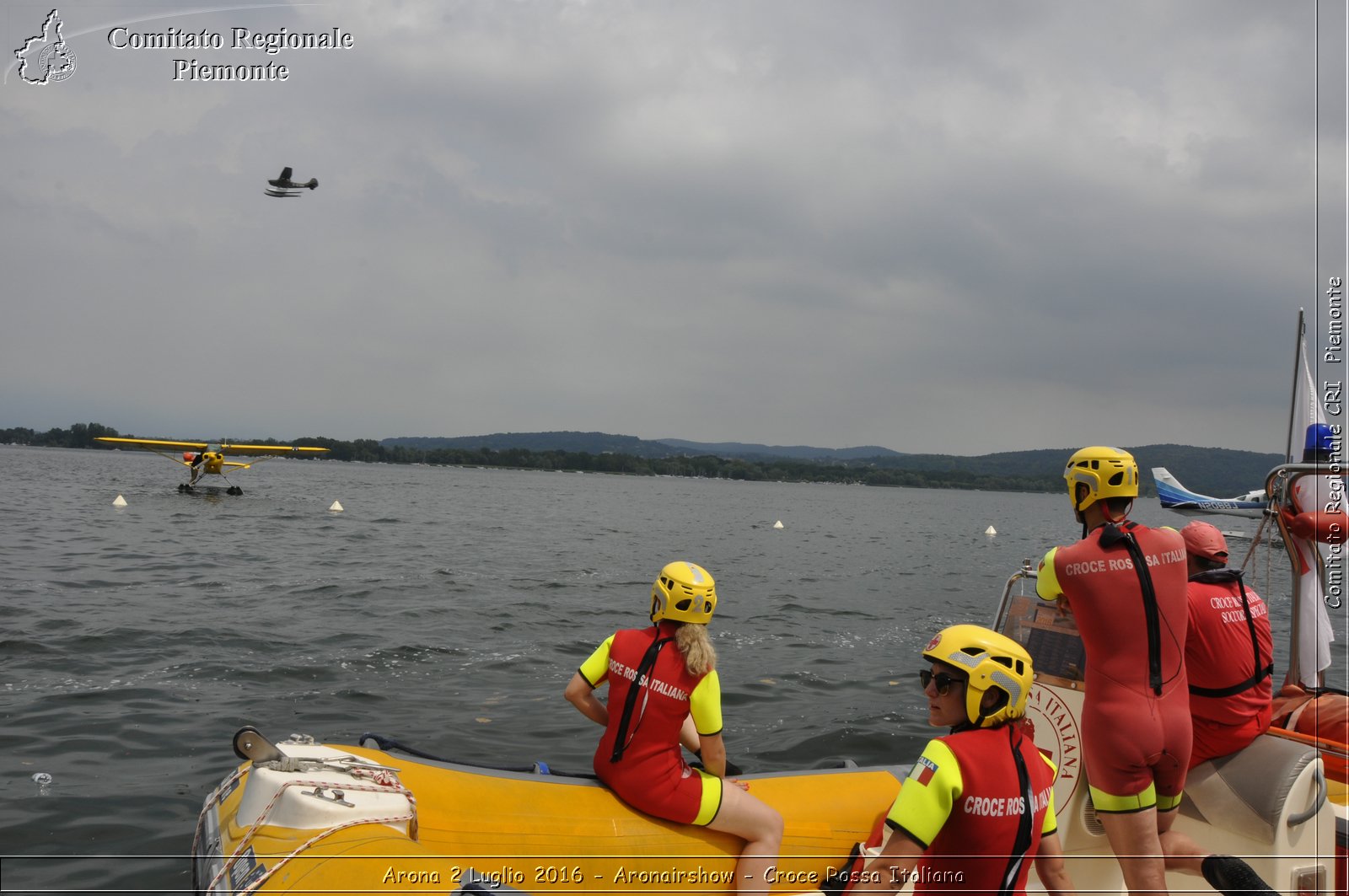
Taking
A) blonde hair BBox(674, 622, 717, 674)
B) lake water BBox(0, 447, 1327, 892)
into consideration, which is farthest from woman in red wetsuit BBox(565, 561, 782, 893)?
lake water BBox(0, 447, 1327, 892)

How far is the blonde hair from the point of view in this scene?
4.07 m

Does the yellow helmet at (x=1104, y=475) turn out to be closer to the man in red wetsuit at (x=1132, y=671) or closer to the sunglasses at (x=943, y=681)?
the man in red wetsuit at (x=1132, y=671)

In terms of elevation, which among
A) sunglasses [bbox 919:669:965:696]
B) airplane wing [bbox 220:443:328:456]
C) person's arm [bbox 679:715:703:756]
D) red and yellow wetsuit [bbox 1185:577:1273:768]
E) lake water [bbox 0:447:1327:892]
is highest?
airplane wing [bbox 220:443:328:456]

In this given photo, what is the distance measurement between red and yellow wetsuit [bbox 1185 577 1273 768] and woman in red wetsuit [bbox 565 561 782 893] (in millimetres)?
2231

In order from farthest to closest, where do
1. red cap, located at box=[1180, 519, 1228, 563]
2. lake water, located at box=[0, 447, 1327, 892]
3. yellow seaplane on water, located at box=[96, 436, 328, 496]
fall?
yellow seaplane on water, located at box=[96, 436, 328, 496]
lake water, located at box=[0, 447, 1327, 892]
red cap, located at box=[1180, 519, 1228, 563]

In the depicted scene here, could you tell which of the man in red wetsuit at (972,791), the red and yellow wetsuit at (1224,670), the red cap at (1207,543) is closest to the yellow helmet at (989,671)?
the man in red wetsuit at (972,791)

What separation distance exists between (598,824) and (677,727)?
59cm

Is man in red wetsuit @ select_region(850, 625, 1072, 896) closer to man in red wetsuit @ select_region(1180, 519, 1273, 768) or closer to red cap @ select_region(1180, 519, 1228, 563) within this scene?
man in red wetsuit @ select_region(1180, 519, 1273, 768)

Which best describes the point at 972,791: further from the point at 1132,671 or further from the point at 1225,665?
the point at 1225,665

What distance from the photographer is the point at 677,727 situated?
412 centimetres

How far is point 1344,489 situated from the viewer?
4992 millimetres

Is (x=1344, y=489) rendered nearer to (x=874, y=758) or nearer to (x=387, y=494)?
(x=874, y=758)

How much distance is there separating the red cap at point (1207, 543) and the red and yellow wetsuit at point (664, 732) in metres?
2.65

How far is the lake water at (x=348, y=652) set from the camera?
258 inches
